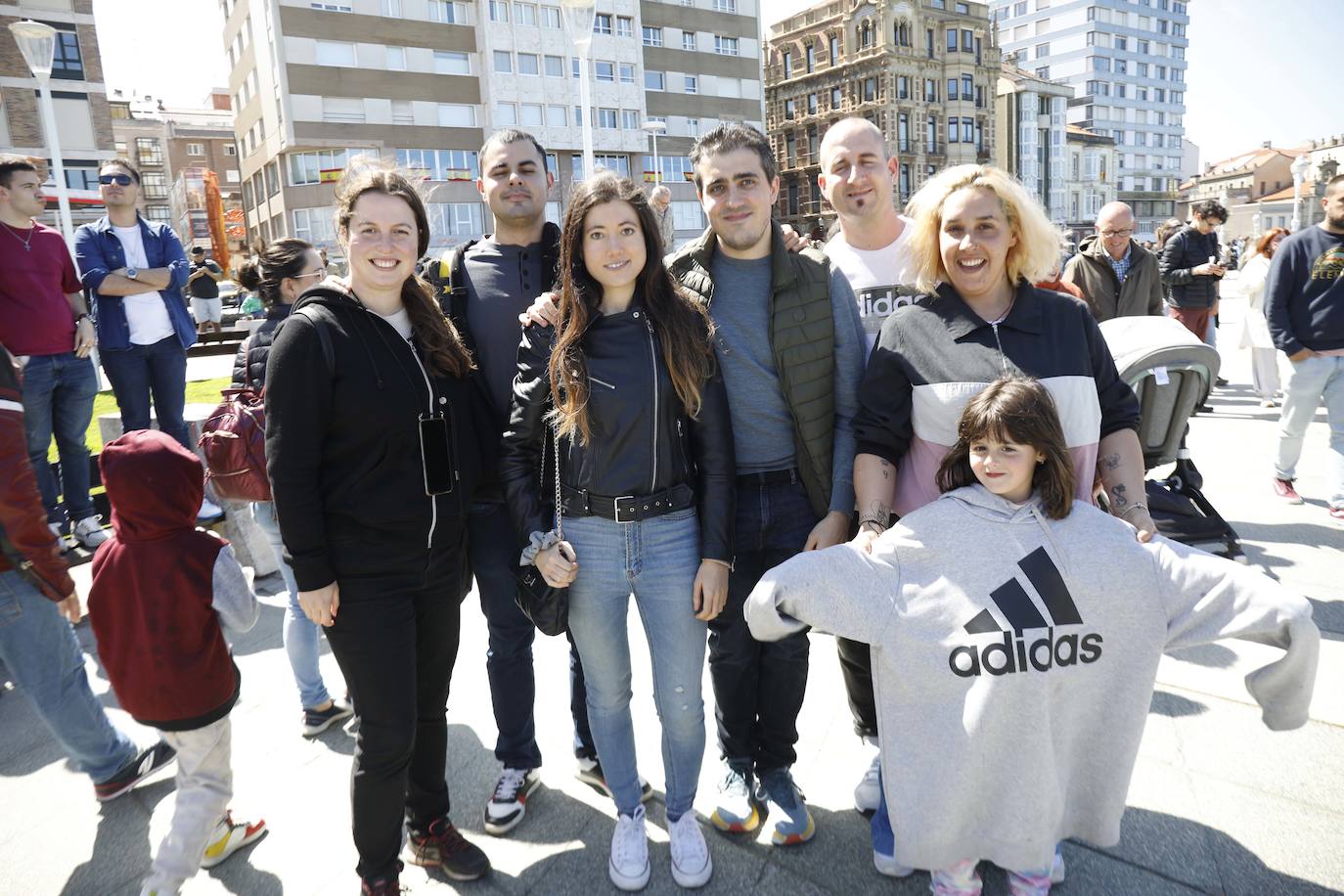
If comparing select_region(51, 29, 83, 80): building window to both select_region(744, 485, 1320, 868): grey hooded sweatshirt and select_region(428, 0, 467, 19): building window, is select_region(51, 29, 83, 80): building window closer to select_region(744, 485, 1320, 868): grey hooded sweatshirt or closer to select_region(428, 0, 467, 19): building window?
select_region(428, 0, 467, 19): building window

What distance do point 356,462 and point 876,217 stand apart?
2.25 meters

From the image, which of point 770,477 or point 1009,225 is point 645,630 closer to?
point 770,477

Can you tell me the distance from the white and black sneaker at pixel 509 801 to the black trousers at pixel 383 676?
17.8 inches

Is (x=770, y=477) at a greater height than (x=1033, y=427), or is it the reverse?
(x=1033, y=427)

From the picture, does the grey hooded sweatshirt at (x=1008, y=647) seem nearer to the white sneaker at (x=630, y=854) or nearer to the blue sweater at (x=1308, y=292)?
the white sneaker at (x=630, y=854)

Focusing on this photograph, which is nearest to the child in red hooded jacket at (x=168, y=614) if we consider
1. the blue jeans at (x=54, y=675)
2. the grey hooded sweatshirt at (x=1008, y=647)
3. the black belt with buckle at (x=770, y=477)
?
the blue jeans at (x=54, y=675)

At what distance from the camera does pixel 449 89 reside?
41.3 m

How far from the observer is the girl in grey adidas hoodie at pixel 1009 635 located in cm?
207

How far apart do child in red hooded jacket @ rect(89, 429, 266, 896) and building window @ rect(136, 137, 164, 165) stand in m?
77.4

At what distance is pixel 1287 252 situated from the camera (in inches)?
209

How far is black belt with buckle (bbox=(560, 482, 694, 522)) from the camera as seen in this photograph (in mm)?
2379

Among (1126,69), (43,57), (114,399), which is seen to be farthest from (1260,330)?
(1126,69)

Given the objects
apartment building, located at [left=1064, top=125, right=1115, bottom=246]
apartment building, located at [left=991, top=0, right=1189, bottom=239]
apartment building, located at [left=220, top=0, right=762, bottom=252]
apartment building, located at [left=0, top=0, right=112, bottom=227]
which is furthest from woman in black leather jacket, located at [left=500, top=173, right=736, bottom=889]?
apartment building, located at [left=991, top=0, right=1189, bottom=239]

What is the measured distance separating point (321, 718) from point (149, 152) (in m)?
77.2
